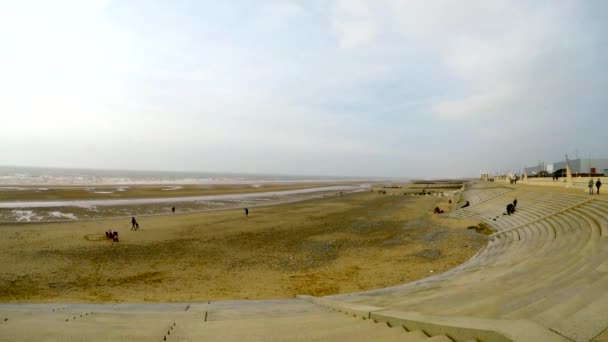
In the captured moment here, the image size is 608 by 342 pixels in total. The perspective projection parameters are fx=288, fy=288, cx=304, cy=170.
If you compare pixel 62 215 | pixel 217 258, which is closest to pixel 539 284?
pixel 217 258

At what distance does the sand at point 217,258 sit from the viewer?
1095cm

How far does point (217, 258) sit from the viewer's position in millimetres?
15312

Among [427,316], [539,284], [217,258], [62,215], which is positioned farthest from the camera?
[62,215]

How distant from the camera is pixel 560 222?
44.9 feet

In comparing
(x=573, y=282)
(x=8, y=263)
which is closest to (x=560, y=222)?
(x=573, y=282)

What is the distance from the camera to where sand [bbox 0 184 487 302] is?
1095cm

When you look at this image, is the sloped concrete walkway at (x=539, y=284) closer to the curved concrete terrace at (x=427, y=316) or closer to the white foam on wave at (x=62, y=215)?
the curved concrete terrace at (x=427, y=316)

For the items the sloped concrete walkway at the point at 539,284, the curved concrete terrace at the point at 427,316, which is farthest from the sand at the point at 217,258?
the curved concrete terrace at the point at 427,316

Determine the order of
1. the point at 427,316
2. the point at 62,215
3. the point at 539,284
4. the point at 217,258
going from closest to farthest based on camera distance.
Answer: the point at 427,316, the point at 539,284, the point at 217,258, the point at 62,215

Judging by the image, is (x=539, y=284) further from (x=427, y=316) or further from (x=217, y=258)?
(x=217, y=258)

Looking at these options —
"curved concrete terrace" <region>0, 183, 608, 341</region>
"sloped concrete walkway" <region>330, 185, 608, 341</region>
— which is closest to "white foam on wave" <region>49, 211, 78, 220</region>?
"curved concrete terrace" <region>0, 183, 608, 341</region>

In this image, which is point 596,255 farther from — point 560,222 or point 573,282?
point 560,222

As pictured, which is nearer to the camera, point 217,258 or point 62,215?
point 217,258

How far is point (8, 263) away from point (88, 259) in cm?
336
